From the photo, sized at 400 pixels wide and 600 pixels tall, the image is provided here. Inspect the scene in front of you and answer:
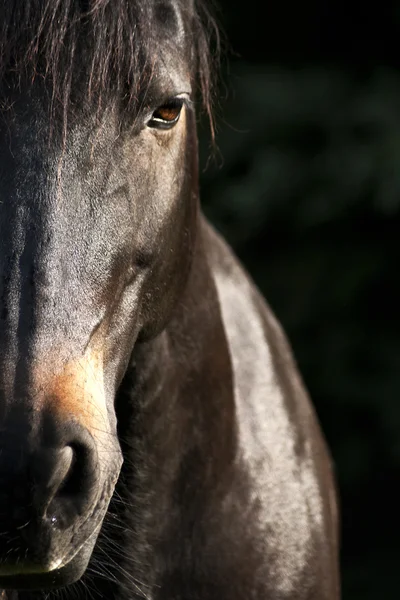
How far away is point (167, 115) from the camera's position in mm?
1687

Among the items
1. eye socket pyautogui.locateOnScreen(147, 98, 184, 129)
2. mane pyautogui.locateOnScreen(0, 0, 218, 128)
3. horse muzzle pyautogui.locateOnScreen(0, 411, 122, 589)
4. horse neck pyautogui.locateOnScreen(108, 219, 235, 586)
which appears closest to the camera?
horse muzzle pyautogui.locateOnScreen(0, 411, 122, 589)

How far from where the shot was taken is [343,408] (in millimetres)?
4688

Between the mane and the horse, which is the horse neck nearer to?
the horse

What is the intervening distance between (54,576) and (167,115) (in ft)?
2.39

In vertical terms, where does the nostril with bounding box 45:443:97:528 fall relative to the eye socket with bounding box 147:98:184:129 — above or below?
below

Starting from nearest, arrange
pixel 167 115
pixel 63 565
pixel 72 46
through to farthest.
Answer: pixel 63 565
pixel 72 46
pixel 167 115

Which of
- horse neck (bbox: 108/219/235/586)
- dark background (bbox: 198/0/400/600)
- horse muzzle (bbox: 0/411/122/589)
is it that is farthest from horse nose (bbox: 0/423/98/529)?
dark background (bbox: 198/0/400/600)

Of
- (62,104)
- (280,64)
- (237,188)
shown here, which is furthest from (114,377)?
(280,64)

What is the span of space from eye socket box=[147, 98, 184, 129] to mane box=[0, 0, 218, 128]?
0.26 ft

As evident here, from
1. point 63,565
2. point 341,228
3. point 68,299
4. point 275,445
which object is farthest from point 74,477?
point 341,228

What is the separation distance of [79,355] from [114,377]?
0.64 ft

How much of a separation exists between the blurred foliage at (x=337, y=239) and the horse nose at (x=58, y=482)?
3.15m

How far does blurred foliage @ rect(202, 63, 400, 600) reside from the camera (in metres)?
4.48

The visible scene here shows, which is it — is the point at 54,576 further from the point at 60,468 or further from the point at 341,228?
the point at 341,228
